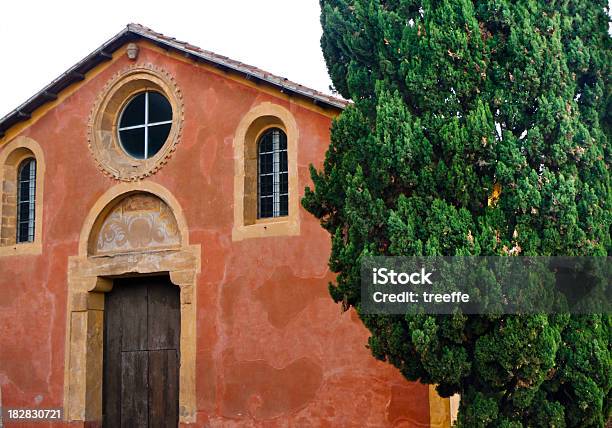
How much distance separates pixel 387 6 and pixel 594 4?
2.27 metres

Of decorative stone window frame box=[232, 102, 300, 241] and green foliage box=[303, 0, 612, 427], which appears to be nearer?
green foliage box=[303, 0, 612, 427]

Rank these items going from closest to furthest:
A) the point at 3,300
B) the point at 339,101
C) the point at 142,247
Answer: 1. the point at 339,101
2. the point at 142,247
3. the point at 3,300

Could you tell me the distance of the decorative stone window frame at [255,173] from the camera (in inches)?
467

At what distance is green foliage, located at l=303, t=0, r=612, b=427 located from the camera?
27.5 feet

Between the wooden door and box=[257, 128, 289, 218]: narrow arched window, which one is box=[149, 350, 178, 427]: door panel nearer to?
the wooden door

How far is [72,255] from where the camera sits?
13375 millimetres

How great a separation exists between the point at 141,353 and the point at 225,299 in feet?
6.07

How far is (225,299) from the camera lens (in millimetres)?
12117

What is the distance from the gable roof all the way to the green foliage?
2456mm

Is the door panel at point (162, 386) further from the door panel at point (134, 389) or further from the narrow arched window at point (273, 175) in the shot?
the narrow arched window at point (273, 175)

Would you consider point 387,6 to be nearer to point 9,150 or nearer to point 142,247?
point 142,247

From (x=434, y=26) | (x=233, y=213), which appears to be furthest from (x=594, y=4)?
(x=233, y=213)

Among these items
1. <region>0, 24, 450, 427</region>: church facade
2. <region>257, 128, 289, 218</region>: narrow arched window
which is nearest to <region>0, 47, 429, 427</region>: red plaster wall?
<region>0, 24, 450, 427</region>: church facade

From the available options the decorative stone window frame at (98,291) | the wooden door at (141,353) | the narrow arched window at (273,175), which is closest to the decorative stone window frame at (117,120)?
the decorative stone window frame at (98,291)
